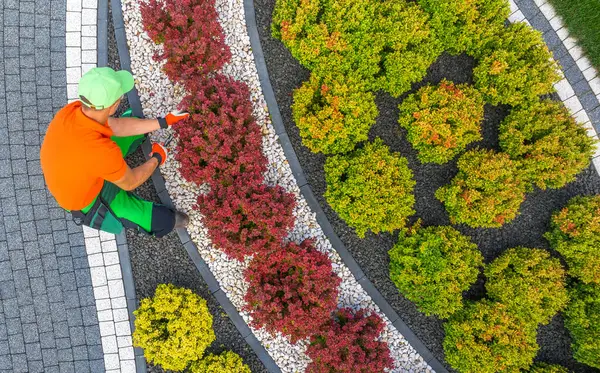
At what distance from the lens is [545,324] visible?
5.60 meters

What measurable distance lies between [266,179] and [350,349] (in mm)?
2617

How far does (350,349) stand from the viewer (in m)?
5.06

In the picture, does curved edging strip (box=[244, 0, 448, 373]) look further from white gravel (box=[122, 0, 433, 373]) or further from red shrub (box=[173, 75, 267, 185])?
red shrub (box=[173, 75, 267, 185])

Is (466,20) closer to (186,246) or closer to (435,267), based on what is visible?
(435,267)

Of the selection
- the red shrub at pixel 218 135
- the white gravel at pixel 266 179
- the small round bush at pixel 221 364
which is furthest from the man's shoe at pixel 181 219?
the small round bush at pixel 221 364

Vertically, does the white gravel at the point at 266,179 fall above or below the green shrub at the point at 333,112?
below

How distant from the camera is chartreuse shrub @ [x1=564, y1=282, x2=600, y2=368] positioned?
529 cm

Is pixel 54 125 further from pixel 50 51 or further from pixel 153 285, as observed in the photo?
pixel 153 285

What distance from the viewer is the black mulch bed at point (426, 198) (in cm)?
545

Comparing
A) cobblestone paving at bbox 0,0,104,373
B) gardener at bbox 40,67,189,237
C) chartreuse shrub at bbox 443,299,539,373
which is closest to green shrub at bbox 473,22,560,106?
chartreuse shrub at bbox 443,299,539,373

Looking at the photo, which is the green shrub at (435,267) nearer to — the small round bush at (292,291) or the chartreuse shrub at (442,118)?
the small round bush at (292,291)

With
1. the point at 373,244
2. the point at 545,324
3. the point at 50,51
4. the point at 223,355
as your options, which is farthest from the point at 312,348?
the point at 50,51

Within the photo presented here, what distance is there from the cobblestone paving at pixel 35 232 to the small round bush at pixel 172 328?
3.39 ft

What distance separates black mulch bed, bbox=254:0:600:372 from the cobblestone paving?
320 centimetres
